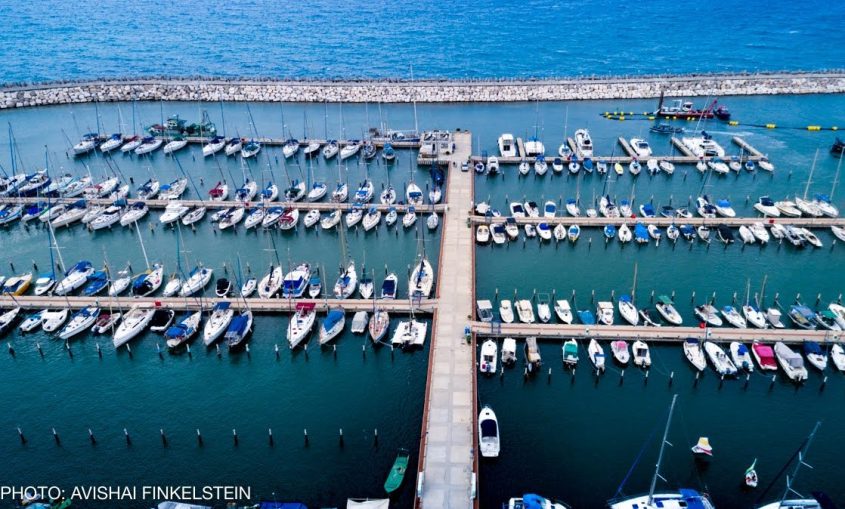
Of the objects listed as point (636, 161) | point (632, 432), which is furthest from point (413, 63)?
point (632, 432)

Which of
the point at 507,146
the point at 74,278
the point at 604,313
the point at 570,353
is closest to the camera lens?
the point at 570,353

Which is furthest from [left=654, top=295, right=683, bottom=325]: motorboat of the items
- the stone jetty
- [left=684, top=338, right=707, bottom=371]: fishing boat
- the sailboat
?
the stone jetty

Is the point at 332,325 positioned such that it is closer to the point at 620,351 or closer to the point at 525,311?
the point at 525,311

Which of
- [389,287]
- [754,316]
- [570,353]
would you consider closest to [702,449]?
[570,353]

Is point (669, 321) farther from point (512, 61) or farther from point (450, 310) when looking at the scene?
point (512, 61)

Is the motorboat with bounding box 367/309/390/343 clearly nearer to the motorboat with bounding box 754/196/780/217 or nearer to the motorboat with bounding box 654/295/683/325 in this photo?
the motorboat with bounding box 654/295/683/325

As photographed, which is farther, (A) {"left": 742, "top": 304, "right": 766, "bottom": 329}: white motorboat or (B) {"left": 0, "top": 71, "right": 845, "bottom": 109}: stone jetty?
(B) {"left": 0, "top": 71, "right": 845, "bottom": 109}: stone jetty
